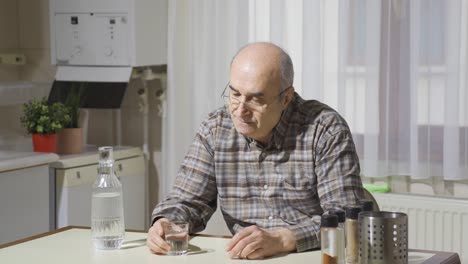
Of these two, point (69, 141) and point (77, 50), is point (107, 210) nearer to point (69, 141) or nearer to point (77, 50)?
point (69, 141)

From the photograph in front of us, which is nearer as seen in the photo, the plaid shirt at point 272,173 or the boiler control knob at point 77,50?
the plaid shirt at point 272,173

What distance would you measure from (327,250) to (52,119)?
2.12 meters

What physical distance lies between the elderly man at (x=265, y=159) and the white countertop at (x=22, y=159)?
1.05 metres

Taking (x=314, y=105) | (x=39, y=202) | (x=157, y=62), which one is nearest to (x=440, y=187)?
(x=314, y=105)

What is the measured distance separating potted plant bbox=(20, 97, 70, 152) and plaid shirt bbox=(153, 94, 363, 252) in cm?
128

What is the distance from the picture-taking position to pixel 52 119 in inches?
147

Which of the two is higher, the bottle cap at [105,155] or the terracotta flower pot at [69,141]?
the bottle cap at [105,155]

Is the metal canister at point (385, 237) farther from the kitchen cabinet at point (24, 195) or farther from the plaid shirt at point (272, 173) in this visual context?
the kitchen cabinet at point (24, 195)

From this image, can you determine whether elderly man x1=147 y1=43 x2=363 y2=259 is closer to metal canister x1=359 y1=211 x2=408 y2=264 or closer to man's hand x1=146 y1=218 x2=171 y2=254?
man's hand x1=146 y1=218 x2=171 y2=254

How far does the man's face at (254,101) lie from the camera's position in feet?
7.95

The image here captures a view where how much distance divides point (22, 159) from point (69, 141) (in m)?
0.42

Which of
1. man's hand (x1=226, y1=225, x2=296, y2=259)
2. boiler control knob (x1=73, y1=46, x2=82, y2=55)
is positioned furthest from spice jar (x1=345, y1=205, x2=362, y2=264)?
boiler control knob (x1=73, y1=46, x2=82, y2=55)

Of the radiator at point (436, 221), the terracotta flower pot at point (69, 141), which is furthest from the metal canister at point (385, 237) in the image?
the terracotta flower pot at point (69, 141)

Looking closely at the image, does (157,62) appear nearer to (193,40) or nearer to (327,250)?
(193,40)
